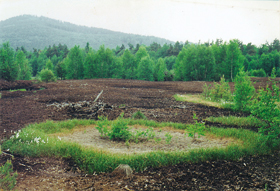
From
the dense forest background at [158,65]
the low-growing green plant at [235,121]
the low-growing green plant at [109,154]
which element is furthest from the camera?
the dense forest background at [158,65]

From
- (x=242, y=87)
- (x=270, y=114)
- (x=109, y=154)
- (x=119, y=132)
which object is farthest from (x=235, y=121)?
(x=109, y=154)

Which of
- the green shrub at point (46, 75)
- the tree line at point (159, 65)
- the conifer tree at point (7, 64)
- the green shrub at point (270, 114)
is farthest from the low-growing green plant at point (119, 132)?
the tree line at point (159, 65)

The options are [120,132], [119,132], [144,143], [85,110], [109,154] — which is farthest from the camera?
[85,110]

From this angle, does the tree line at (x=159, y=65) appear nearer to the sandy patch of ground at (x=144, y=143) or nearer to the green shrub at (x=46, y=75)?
the green shrub at (x=46, y=75)

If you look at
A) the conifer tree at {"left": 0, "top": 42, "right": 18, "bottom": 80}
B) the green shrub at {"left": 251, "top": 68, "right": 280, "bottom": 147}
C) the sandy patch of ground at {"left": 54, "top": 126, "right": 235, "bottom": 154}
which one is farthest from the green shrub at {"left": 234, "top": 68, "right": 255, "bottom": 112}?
the conifer tree at {"left": 0, "top": 42, "right": 18, "bottom": 80}

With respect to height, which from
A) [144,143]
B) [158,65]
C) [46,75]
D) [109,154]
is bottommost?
[144,143]

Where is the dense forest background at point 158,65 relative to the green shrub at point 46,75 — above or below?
above

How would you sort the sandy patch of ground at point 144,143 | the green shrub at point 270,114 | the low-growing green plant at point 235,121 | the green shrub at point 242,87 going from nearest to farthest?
the green shrub at point 270,114
the sandy patch of ground at point 144,143
the low-growing green plant at point 235,121
the green shrub at point 242,87

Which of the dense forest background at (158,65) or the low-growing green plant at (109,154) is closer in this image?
the low-growing green plant at (109,154)

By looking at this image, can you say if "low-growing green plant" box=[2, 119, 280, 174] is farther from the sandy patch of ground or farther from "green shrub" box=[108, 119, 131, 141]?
"green shrub" box=[108, 119, 131, 141]

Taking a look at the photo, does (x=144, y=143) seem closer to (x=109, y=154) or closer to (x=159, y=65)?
(x=109, y=154)

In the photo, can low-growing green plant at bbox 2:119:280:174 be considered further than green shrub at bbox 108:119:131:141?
No

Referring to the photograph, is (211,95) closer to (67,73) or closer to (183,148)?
(183,148)

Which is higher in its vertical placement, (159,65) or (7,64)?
(159,65)
